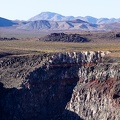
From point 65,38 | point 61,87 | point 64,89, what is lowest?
point 64,89

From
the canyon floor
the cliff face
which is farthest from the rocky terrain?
the cliff face

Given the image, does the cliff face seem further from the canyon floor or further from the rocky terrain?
the rocky terrain

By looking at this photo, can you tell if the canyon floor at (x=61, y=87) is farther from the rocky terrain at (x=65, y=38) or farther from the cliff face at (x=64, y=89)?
the rocky terrain at (x=65, y=38)

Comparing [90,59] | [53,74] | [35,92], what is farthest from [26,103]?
[90,59]

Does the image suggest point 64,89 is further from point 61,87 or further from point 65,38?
point 65,38

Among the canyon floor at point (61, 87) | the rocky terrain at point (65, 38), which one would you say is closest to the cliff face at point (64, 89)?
the canyon floor at point (61, 87)

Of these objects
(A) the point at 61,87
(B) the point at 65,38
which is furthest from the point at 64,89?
(B) the point at 65,38

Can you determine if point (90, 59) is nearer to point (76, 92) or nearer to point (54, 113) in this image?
point (76, 92)

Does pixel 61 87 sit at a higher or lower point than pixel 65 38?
lower
